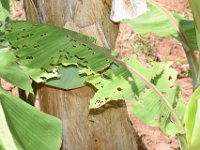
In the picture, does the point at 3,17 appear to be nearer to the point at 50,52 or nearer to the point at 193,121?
the point at 50,52

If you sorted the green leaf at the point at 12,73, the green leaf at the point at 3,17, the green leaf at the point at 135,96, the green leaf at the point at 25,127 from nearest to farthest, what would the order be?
the green leaf at the point at 25,127 < the green leaf at the point at 12,73 < the green leaf at the point at 135,96 < the green leaf at the point at 3,17

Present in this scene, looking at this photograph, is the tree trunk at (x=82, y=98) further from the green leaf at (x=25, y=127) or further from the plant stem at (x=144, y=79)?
the green leaf at (x=25, y=127)

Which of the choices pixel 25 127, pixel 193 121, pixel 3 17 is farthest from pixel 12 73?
pixel 193 121

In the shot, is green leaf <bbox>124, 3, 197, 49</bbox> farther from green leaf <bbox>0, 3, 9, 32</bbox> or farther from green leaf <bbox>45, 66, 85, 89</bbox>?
green leaf <bbox>0, 3, 9, 32</bbox>

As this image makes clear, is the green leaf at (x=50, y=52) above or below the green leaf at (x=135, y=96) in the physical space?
above

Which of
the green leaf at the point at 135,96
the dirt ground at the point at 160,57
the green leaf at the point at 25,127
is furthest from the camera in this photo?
the dirt ground at the point at 160,57

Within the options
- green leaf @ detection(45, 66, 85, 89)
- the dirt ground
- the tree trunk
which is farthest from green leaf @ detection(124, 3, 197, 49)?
the dirt ground

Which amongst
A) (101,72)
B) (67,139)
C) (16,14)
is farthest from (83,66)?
(16,14)

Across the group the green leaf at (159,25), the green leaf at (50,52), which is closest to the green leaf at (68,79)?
the green leaf at (50,52)
